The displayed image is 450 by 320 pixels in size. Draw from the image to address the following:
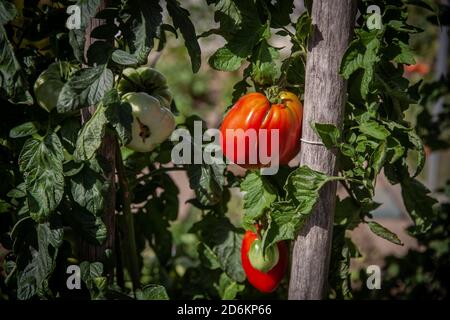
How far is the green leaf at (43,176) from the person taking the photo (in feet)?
3.26

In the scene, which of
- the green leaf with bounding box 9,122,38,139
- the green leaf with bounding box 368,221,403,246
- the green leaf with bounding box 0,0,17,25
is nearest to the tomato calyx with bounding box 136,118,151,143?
the green leaf with bounding box 9,122,38,139

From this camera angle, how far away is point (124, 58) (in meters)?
0.98

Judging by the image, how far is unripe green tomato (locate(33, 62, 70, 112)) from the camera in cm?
105

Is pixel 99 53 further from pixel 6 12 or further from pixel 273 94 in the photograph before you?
pixel 273 94

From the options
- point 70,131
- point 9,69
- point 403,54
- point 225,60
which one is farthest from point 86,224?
point 403,54

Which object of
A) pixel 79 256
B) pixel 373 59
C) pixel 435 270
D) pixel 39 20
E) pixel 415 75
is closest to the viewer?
pixel 373 59

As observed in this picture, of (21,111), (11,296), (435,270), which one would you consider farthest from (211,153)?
(435,270)

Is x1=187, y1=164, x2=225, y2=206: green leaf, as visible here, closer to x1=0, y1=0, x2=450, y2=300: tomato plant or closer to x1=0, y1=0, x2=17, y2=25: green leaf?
x1=0, y1=0, x2=450, y2=300: tomato plant

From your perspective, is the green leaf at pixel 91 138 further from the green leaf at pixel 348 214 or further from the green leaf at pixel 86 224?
the green leaf at pixel 348 214

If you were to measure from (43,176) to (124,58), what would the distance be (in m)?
0.27

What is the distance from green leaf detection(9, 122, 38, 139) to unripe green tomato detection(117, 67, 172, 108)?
0.21 meters
